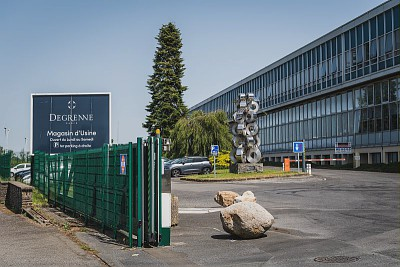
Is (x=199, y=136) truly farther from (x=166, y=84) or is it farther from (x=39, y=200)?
(x=39, y=200)

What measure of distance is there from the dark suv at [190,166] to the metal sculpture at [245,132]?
646 centimetres

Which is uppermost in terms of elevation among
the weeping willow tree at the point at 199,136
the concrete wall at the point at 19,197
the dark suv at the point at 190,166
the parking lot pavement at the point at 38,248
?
the weeping willow tree at the point at 199,136

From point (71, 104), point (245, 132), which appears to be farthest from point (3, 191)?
point (245, 132)

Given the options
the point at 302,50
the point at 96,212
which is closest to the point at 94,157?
the point at 96,212

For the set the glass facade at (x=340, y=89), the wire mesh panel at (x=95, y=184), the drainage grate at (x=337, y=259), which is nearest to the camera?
the drainage grate at (x=337, y=259)

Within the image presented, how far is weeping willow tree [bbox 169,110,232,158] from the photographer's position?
5869 centimetres

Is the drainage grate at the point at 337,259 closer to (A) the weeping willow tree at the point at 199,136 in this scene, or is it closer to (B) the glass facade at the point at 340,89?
(B) the glass facade at the point at 340,89

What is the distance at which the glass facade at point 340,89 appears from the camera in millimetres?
46625

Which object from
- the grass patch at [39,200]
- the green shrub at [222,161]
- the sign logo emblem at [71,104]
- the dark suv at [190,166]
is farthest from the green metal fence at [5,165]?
the green shrub at [222,161]

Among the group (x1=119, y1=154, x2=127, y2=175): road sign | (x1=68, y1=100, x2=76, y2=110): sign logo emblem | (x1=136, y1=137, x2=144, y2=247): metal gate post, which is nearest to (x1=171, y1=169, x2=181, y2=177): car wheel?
(x1=68, y1=100, x2=76, y2=110): sign logo emblem

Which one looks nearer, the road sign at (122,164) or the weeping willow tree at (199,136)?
the road sign at (122,164)

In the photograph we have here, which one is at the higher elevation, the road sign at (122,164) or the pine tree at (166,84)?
the pine tree at (166,84)

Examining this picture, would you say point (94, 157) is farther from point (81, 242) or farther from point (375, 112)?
point (375, 112)

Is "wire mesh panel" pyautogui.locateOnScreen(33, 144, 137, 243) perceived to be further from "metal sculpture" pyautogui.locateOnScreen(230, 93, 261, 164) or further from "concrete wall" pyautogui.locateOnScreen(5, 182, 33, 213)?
"metal sculpture" pyautogui.locateOnScreen(230, 93, 261, 164)
